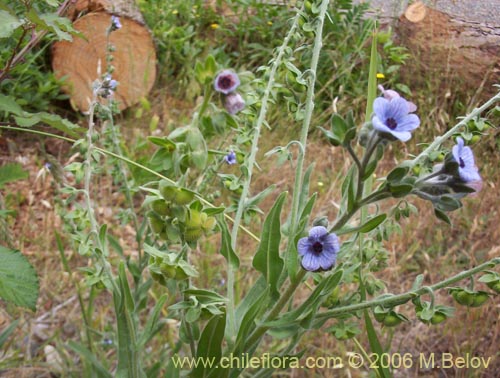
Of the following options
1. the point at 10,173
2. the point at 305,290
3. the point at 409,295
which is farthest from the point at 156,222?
the point at 305,290

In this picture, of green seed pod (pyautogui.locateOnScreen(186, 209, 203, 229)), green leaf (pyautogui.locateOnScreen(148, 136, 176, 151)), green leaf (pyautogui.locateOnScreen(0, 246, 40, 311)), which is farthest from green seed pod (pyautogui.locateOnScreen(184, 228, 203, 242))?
green leaf (pyautogui.locateOnScreen(0, 246, 40, 311))

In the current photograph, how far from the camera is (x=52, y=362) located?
→ 1537 millimetres

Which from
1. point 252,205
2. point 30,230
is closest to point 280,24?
point 30,230

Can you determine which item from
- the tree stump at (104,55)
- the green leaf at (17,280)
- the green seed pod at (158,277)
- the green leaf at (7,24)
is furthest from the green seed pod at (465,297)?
the tree stump at (104,55)

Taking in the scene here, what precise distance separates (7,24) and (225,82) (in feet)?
1.40

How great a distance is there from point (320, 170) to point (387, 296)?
163 cm

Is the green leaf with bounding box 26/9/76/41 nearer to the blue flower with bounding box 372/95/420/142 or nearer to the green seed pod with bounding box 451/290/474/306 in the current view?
the blue flower with bounding box 372/95/420/142

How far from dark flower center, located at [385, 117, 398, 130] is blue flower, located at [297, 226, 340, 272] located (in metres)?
0.16

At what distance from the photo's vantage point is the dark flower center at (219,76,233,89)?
76cm

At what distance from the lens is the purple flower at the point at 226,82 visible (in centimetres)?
75

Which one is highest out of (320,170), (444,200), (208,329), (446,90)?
(444,200)

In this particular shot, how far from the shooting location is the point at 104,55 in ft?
8.75

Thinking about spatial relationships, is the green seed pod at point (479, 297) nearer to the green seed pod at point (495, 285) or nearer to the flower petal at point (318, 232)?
the green seed pod at point (495, 285)

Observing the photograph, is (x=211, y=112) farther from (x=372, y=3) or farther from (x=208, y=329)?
(x=372, y=3)
